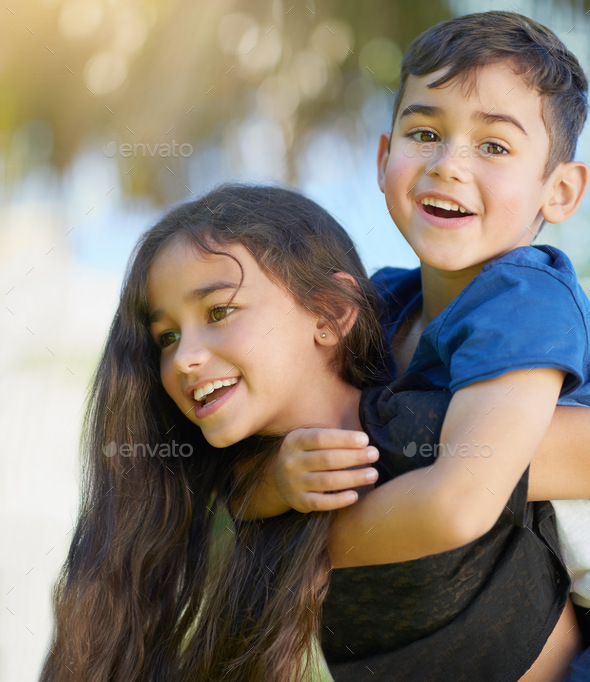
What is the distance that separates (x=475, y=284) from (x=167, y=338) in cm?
81

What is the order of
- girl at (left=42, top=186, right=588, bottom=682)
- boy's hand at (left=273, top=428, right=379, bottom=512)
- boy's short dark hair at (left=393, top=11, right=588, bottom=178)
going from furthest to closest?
1. boy's short dark hair at (left=393, top=11, right=588, bottom=178)
2. girl at (left=42, top=186, right=588, bottom=682)
3. boy's hand at (left=273, top=428, right=379, bottom=512)

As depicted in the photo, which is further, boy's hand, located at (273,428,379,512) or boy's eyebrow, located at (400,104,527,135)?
boy's eyebrow, located at (400,104,527,135)

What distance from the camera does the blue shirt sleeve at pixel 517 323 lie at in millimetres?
1418

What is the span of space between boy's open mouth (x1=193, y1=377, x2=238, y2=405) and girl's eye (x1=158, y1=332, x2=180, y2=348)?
0.61ft

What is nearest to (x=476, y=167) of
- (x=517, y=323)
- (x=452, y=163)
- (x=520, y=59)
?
(x=452, y=163)

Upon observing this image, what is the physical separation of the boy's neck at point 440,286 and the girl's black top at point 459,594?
1.29 feet

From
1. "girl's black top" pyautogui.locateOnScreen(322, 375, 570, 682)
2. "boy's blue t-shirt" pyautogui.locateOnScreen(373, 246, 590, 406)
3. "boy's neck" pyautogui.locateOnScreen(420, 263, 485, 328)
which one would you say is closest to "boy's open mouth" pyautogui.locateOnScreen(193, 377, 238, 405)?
"girl's black top" pyautogui.locateOnScreen(322, 375, 570, 682)

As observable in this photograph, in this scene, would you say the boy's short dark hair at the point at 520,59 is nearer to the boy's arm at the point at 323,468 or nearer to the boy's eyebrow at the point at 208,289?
the boy's eyebrow at the point at 208,289

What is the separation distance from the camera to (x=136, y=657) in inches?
75.9

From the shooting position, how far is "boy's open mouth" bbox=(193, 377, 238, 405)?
5.80ft

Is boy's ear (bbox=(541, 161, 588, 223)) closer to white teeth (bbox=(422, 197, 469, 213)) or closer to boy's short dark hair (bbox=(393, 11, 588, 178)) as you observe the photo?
boy's short dark hair (bbox=(393, 11, 588, 178))

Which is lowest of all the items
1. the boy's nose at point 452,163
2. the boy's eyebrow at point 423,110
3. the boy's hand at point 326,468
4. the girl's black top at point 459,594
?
the girl's black top at point 459,594

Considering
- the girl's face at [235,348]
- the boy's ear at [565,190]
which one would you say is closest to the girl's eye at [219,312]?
the girl's face at [235,348]

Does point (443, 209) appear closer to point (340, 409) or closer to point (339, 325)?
point (339, 325)
